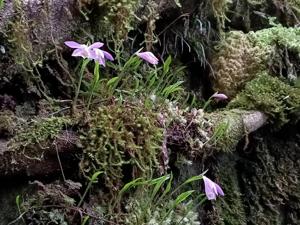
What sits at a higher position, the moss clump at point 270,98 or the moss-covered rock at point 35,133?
the moss-covered rock at point 35,133

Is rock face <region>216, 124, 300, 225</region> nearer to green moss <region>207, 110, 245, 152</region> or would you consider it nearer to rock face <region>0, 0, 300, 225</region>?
rock face <region>0, 0, 300, 225</region>

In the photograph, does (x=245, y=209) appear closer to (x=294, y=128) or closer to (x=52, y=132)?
(x=294, y=128)

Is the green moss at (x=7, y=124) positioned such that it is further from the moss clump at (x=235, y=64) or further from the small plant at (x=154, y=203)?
the moss clump at (x=235, y=64)

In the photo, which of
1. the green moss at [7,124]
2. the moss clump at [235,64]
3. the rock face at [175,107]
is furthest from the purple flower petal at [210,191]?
the moss clump at [235,64]

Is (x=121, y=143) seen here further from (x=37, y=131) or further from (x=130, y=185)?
(x=37, y=131)

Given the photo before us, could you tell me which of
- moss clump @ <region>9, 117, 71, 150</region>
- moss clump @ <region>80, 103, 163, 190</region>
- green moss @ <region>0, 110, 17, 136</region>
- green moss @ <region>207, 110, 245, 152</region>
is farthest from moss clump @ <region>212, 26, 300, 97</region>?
green moss @ <region>0, 110, 17, 136</region>

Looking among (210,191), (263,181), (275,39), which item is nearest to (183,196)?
(210,191)
